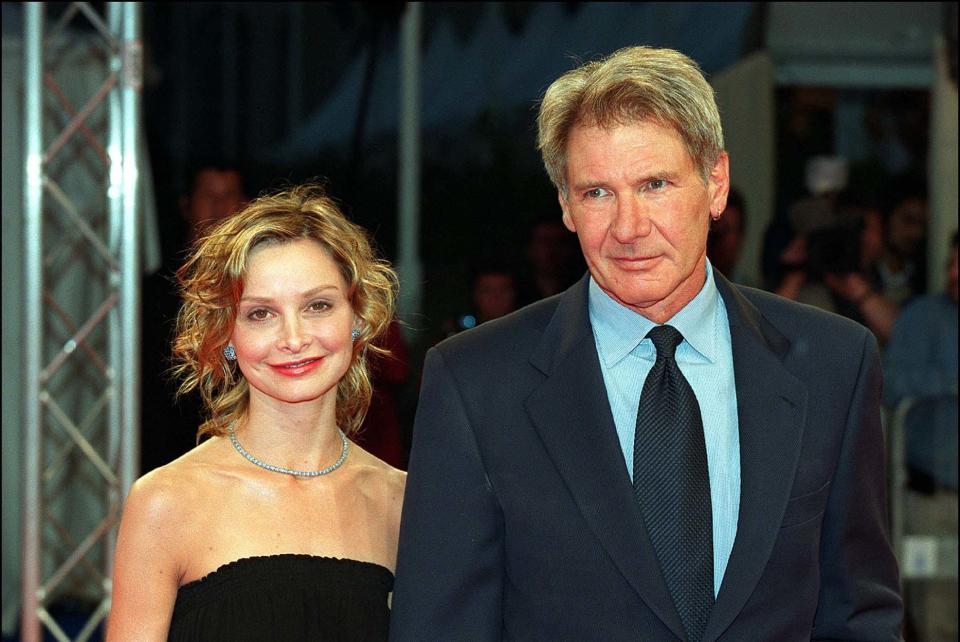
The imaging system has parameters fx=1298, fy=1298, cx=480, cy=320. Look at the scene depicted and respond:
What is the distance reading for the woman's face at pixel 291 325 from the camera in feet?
7.52

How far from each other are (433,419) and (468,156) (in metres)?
5.75

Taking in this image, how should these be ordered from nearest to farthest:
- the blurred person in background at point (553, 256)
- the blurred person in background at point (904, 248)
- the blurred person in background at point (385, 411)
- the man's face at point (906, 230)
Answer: the blurred person in background at point (385, 411), the blurred person in background at point (553, 256), the blurred person in background at point (904, 248), the man's face at point (906, 230)

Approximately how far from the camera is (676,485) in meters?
1.81

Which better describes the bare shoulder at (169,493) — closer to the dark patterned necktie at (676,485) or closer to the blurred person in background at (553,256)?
the dark patterned necktie at (676,485)

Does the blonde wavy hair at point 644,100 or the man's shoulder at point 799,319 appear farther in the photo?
the man's shoulder at point 799,319

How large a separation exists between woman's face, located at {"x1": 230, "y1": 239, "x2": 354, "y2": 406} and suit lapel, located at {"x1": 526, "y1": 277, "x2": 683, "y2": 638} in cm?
53

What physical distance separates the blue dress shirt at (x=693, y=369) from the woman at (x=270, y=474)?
597mm

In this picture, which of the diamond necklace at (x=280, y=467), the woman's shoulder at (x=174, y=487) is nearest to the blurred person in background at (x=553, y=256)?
the diamond necklace at (x=280, y=467)

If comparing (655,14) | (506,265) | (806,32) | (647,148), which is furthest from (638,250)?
(655,14)

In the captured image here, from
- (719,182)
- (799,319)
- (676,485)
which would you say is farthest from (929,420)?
(676,485)

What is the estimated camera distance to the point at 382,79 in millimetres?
7477

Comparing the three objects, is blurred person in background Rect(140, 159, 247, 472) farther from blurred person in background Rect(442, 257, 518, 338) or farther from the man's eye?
the man's eye

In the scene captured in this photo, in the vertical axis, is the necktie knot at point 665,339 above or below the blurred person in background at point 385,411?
above

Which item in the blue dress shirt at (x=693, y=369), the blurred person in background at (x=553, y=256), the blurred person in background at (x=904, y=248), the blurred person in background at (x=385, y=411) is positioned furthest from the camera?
the blurred person in background at (x=904, y=248)
